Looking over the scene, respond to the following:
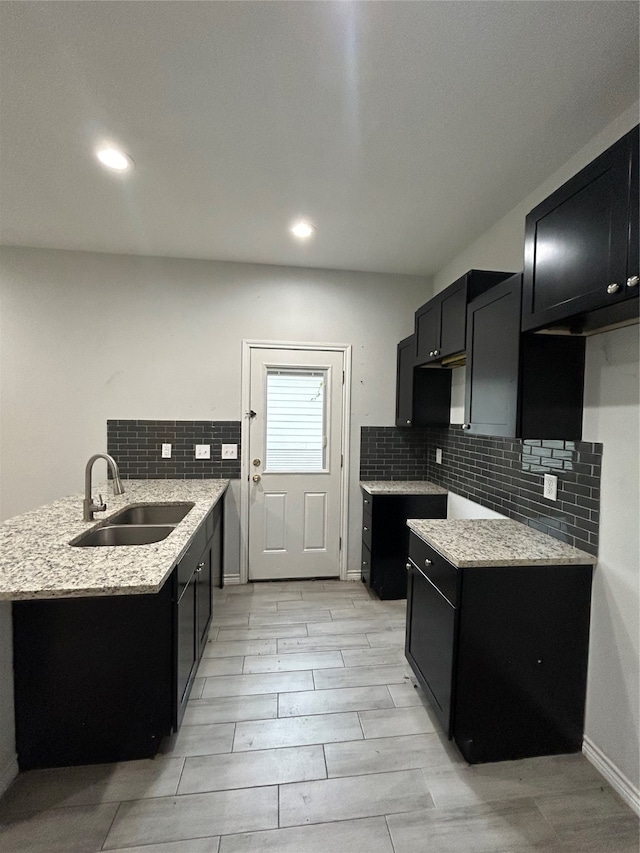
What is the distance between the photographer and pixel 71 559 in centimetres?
136

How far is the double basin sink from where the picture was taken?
6.12 ft

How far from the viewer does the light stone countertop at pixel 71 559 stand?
1160 millimetres

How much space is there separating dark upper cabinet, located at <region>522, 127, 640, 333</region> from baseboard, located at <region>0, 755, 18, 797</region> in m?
2.71

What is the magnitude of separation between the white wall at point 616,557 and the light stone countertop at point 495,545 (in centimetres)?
16

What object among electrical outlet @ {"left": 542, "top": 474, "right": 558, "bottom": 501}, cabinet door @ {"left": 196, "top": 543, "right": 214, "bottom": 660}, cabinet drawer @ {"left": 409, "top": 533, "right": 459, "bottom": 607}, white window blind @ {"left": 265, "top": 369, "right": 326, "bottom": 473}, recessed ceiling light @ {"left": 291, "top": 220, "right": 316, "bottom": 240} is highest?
recessed ceiling light @ {"left": 291, "top": 220, "right": 316, "bottom": 240}

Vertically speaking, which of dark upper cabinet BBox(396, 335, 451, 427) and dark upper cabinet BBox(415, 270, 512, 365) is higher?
dark upper cabinet BBox(415, 270, 512, 365)

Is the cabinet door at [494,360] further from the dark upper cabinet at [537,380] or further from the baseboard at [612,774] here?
the baseboard at [612,774]

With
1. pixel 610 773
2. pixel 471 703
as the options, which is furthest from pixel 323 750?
pixel 610 773

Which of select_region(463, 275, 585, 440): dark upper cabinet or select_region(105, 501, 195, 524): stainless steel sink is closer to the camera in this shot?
select_region(463, 275, 585, 440): dark upper cabinet

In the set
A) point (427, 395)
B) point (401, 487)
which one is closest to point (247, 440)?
point (401, 487)

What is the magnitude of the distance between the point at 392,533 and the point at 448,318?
171cm

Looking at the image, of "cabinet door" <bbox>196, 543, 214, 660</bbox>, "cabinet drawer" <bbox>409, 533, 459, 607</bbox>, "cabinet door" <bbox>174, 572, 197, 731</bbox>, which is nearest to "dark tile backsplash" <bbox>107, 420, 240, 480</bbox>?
"cabinet door" <bbox>196, 543, 214, 660</bbox>

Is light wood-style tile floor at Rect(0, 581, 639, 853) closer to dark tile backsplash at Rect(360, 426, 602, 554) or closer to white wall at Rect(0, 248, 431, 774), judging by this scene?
dark tile backsplash at Rect(360, 426, 602, 554)

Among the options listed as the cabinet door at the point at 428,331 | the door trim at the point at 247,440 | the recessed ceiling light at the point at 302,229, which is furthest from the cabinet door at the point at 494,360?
the door trim at the point at 247,440
